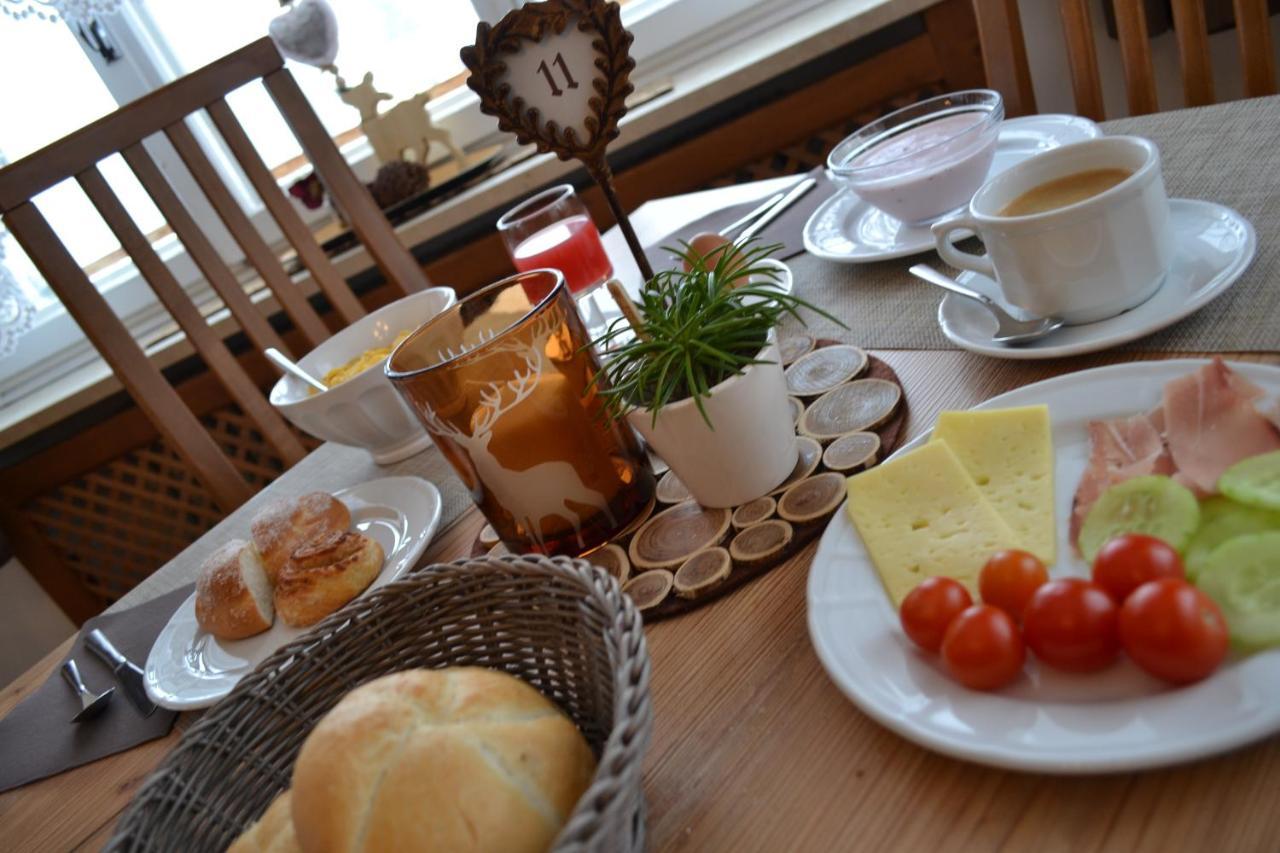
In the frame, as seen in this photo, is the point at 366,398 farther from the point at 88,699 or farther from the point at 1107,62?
the point at 1107,62

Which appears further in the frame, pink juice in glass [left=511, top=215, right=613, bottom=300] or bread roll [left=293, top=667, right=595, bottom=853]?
pink juice in glass [left=511, top=215, right=613, bottom=300]

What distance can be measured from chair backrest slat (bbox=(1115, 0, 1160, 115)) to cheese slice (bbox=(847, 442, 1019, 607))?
0.88 metres

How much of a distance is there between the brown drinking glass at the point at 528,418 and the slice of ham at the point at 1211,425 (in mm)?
395

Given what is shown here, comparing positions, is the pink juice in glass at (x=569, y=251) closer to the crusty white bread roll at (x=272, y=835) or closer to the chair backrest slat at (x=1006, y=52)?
the chair backrest slat at (x=1006, y=52)

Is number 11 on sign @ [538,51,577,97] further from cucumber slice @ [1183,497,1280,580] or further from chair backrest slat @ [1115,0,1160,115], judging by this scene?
chair backrest slat @ [1115,0,1160,115]

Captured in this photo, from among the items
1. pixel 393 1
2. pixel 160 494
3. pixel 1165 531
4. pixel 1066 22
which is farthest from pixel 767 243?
pixel 160 494

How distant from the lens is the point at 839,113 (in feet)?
6.90

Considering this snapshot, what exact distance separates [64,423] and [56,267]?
1145 millimetres

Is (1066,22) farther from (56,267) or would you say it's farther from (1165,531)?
(56,267)

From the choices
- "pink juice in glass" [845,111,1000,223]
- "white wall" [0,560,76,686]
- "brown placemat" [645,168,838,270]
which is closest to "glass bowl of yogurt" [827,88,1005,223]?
"pink juice in glass" [845,111,1000,223]

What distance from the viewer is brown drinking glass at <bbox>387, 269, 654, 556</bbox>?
69 cm

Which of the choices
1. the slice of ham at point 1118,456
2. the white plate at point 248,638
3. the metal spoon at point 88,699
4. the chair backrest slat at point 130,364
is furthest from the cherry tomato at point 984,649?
the chair backrest slat at point 130,364

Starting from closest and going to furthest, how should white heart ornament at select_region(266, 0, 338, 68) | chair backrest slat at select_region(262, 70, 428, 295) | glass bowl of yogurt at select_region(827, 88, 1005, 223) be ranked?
glass bowl of yogurt at select_region(827, 88, 1005, 223), chair backrest slat at select_region(262, 70, 428, 295), white heart ornament at select_region(266, 0, 338, 68)

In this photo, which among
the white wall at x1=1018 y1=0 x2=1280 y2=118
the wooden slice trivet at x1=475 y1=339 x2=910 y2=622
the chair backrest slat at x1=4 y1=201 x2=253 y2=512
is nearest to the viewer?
the wooden slice trivet at x1=475 y1=339 x2=910 y2=622
